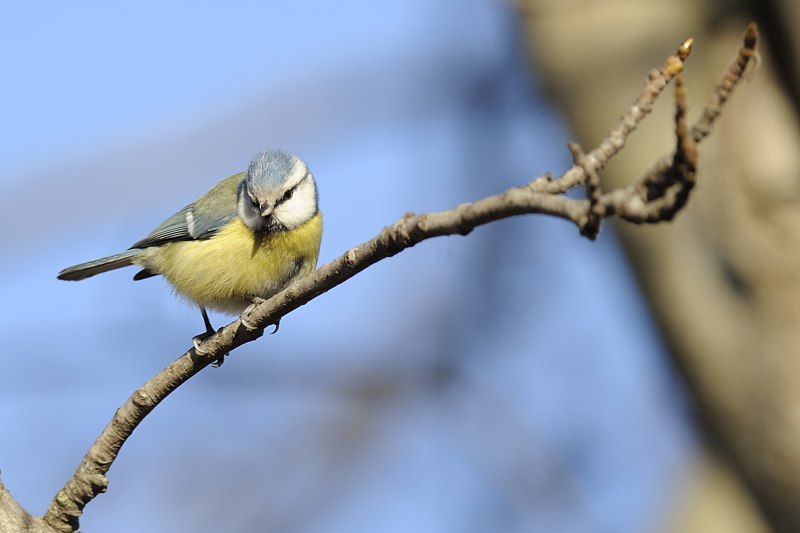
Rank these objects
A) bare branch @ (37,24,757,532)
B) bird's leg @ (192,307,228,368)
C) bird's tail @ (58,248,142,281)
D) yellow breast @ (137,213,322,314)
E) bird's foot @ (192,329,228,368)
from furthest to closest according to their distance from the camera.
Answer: bird's tail @ (58,248,142,281) < yellow breast @ (137,213,322,314) < bird's leg @ (192,307,228,368) < bird's foot @ (192,329,228,368) < bare branch @ (37,24,757,532)

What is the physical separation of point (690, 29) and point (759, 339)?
1.59 meters

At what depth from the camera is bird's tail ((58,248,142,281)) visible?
479 centimetres

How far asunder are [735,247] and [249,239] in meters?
2.22

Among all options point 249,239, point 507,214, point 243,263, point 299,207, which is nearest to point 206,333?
point 243,263

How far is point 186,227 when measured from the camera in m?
4.57

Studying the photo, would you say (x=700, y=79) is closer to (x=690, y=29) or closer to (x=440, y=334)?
(x=690, y=29)

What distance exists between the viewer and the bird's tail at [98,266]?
479 cm

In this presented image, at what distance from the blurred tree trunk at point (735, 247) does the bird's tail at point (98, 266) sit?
2.32 meters

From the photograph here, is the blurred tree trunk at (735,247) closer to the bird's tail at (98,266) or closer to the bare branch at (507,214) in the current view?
the bird's tail at (98,266)

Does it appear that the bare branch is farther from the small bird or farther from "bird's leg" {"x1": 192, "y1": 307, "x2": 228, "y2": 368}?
the small bird

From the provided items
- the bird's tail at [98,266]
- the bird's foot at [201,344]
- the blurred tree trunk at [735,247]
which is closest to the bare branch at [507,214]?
the bird's foot at [201,344]

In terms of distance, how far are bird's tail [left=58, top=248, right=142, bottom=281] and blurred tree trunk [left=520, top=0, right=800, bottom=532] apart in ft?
7.61

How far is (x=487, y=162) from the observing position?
638cm

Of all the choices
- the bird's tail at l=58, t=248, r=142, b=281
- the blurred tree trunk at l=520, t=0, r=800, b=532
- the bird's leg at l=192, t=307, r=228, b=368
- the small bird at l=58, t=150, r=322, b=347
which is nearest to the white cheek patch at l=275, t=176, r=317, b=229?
the small bird at l=58, t=150, r=322, b=347
